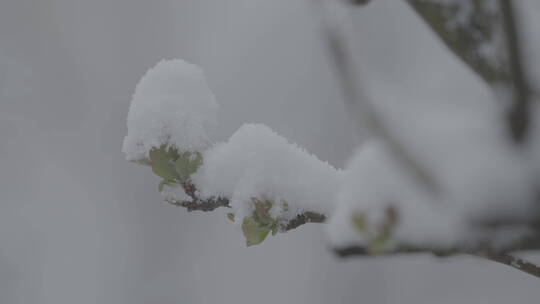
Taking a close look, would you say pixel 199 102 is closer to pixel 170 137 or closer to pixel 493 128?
pixel 170 137

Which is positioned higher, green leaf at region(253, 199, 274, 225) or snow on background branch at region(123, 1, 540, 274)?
green leaf at region(253, 199, 274, 225)

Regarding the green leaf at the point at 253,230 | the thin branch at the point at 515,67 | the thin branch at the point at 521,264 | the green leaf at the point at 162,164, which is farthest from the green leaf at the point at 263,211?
the thin branch at the point at 515,67

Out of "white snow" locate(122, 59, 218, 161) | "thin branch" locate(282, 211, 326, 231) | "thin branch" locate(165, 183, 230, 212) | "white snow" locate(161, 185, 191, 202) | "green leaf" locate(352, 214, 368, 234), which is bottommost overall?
"green leaf" locate(352, 214, 368, 234)

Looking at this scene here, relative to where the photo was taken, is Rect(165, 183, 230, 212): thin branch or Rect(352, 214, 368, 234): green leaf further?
Rect(165, 183, 230, 212): thin branch

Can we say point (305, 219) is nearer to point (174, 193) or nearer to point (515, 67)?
point (174, 193)

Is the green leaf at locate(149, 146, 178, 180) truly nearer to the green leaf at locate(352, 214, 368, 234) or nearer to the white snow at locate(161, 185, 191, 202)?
the white snow at locate(161, 185, 191, 202)

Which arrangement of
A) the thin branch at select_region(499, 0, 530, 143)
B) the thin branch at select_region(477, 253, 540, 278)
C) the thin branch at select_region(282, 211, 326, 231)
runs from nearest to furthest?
the thin branch at select_region(499, 0, 530, 143), the thin branch at select_region(477, 253, 540, 278), the thin branch at select_region(282, 211, 326, 231)

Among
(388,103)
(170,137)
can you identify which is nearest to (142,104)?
(170,137)

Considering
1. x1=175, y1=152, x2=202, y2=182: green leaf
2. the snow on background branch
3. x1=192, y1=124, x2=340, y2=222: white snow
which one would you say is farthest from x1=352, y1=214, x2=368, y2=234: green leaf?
x1=175, y1=152, x2=202, y2=182: green leaf

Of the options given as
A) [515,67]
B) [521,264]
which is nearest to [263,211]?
[521,264]
